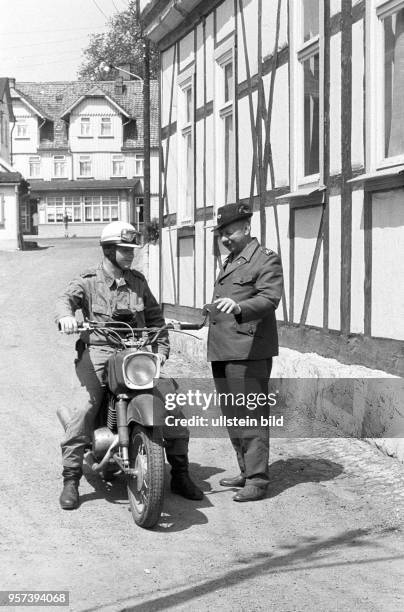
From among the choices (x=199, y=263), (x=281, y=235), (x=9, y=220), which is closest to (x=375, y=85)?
(x=281, y=235)

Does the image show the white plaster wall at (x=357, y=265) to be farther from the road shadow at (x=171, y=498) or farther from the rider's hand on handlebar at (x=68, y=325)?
the rider's hand on handlebar at (x=68, y=325)

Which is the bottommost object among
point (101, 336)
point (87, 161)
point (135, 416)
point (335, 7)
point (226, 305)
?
point (135, 416)

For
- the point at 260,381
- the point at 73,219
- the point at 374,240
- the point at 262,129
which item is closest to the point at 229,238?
the point at 260,381

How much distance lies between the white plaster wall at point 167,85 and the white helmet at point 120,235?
32.9 ft

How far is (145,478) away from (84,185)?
201 feet

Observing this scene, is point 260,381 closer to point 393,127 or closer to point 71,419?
point 71,419

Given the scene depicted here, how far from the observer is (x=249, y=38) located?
466 inches

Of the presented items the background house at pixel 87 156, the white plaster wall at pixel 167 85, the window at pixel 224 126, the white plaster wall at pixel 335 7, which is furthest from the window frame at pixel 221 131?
the background house at pixel 87 156

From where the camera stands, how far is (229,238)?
21.3 ft

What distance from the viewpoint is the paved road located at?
14.9 feet

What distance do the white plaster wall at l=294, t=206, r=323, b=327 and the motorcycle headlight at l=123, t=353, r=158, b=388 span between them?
3833mm

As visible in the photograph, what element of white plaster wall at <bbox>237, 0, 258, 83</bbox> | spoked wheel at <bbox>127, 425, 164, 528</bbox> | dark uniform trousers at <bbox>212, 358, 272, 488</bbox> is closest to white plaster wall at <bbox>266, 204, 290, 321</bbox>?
white plaster wall at <bbox>237, 0, 258, 83</bbox>

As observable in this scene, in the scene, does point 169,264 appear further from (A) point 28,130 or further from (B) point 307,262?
(A) point 28,130

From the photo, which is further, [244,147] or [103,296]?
[244,147]
